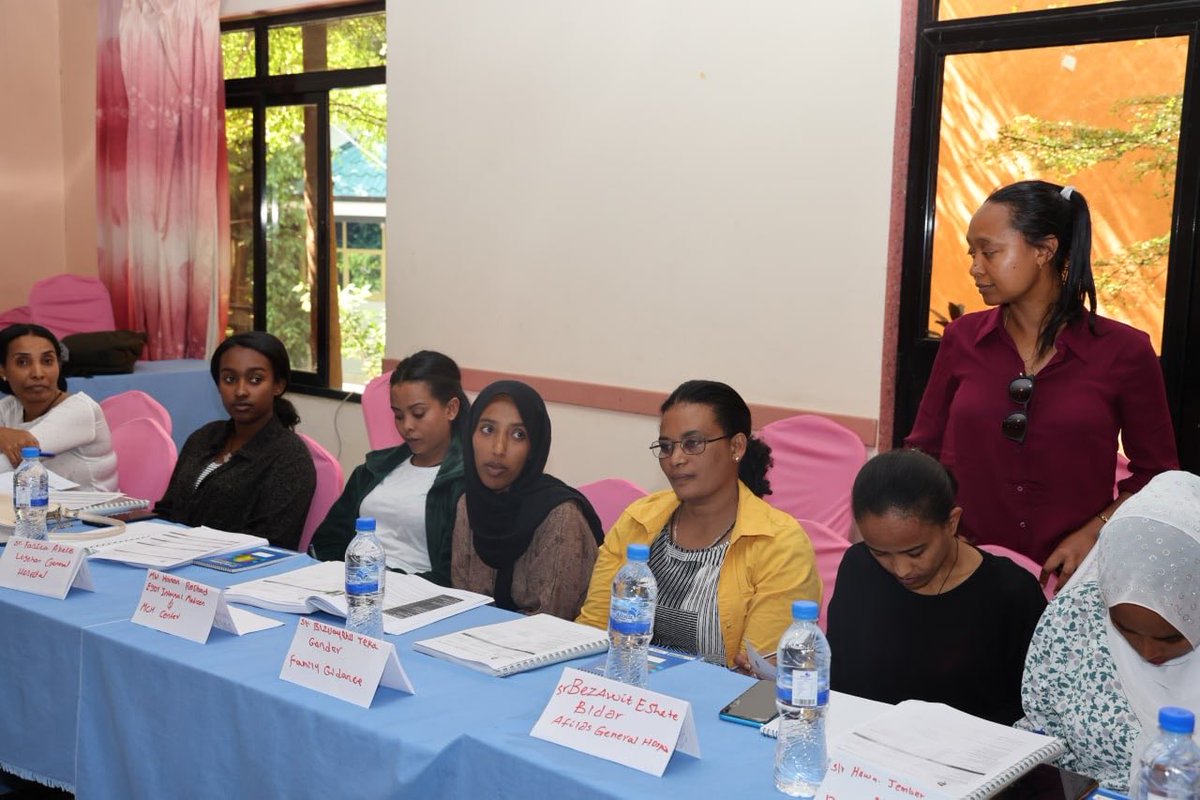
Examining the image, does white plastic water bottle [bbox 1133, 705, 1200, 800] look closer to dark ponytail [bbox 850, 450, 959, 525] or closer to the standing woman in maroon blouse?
dark ponytail [bbox 850, 450, 959, 525]

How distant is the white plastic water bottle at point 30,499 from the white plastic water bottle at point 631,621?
1531 millimetres

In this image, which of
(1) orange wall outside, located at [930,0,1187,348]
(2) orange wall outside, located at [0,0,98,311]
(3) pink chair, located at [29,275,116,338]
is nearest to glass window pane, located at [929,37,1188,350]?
(1) orange wall outside, located at [930,0,1187,348]

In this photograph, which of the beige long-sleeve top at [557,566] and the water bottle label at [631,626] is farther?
the beige long-sleeve top at [557,566]

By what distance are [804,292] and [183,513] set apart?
2210 millimetres

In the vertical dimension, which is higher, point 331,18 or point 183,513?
point 331,18

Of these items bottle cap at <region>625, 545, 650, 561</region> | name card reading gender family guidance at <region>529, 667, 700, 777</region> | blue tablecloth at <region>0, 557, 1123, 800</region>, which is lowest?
blue tablecloth at <region>0, 557, 1123, 800</region>

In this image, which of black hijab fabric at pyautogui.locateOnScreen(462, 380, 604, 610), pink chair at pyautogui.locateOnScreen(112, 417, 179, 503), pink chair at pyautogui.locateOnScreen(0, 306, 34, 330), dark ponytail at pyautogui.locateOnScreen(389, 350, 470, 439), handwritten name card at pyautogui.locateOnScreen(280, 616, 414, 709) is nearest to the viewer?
handwritten name card at pyautogui.locateOnScreen(280, 616, 414, 709)

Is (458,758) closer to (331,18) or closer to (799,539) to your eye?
(799,539)

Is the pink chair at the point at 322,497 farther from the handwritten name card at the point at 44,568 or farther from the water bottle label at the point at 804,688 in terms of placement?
the water bottle label at the point at 804,688

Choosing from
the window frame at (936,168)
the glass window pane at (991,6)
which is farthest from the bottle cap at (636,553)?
the glass window pane at (991,6)

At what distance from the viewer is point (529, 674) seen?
6.32ft

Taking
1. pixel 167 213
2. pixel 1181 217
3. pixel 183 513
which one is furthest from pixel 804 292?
pixel 167 213

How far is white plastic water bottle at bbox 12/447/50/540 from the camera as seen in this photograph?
274 cm

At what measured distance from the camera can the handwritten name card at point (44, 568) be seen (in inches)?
90.4
